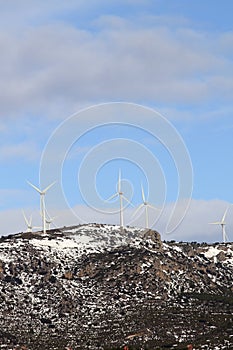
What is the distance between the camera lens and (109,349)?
188 m

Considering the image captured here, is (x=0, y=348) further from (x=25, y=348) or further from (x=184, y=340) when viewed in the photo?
(x=184, y=340)

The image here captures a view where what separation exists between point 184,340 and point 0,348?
40.2 metres

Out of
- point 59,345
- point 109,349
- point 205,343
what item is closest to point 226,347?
point 205,343

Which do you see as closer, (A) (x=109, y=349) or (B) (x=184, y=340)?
(A) (x=109, y=349)

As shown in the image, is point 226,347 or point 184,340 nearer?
point 226,347

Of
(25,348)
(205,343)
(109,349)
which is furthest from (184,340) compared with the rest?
(25,348)

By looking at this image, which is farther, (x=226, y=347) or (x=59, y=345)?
(x=59, y=345)

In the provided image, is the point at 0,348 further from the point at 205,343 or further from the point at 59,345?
the point at 205,343

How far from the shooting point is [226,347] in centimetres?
18475

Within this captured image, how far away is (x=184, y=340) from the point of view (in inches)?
7859

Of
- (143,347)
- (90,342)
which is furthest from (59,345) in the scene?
(143,347)

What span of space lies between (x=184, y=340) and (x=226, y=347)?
1668 cm

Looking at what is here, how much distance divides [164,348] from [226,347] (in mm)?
13379

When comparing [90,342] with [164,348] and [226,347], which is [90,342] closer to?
[164,348]
